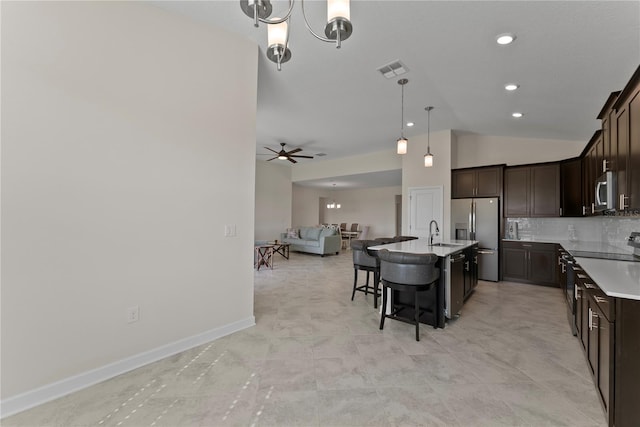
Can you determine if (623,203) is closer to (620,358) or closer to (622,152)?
(622,152)

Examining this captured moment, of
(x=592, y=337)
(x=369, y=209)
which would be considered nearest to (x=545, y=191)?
(x=592, y=337)

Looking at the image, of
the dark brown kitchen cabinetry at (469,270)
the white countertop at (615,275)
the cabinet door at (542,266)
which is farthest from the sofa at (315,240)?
the white countertop at (615,275)

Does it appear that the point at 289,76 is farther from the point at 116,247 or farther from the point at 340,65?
the point at 116,247

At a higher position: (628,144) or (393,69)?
(393,69)

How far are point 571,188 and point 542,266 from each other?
1414 mm

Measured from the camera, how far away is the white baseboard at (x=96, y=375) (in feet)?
5.82

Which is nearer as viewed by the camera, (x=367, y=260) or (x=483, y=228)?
(x=367, y=260)

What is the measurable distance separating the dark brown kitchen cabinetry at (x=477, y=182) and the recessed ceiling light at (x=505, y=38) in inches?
131

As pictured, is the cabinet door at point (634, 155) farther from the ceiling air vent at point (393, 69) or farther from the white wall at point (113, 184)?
the white wall at point (113, 184)

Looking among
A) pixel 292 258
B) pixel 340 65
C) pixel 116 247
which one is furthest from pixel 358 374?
pixel 292 258

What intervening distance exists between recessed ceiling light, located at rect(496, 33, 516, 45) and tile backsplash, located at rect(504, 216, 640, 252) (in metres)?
2.87

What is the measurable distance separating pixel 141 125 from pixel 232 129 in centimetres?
86

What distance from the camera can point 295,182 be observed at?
10320 millimetres

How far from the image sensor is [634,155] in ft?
7.11
